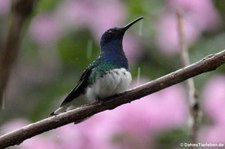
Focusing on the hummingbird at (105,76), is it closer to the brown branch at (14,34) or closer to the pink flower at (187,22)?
the brown branch at (14,34)

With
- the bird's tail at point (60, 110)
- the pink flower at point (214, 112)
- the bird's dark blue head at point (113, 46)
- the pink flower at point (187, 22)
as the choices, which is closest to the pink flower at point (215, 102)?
the pink flower at point (214, 112)

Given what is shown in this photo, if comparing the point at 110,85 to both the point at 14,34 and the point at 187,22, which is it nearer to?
the point at 14,34

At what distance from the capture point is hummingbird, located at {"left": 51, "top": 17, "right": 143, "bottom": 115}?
1455 millimetres

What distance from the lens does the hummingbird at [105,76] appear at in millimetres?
1455

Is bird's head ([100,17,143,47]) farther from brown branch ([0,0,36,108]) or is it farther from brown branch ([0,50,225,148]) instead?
brown branch ([0,0,36,108])

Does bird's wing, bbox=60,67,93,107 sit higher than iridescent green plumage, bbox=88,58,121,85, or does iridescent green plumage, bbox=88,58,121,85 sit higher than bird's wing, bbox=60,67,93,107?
iridescent green plumage, bbox=88,58,121,85

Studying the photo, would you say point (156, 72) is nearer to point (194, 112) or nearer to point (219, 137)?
point (219, 137)

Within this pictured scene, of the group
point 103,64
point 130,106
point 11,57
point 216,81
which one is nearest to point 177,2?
point 216,81

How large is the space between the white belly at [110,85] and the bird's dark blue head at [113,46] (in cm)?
8

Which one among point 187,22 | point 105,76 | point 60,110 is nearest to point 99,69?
point 105,76

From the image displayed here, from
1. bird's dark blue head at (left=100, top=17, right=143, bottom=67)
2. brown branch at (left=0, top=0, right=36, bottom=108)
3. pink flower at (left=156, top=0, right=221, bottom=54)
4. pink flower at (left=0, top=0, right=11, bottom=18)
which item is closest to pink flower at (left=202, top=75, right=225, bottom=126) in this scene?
pink flower at (left=156, top=0, right=221, bottom=54)

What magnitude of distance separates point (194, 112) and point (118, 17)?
2034 mm

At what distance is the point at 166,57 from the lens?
321 centimetres

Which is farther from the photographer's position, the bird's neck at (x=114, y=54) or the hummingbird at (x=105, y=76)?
the bird's neck at (x=114, y=54)
